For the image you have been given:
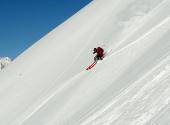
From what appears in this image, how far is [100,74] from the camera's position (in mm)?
17078

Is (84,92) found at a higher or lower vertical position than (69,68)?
lower

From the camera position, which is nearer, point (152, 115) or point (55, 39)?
point (152, 115)

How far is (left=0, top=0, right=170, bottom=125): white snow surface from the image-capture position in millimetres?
9653

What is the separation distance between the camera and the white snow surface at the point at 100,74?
965 centimetres

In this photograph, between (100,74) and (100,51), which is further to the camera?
(100,51)

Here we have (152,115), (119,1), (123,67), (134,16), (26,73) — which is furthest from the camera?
(119,1)

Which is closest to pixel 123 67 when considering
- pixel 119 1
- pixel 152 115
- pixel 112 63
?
pixel 112 63

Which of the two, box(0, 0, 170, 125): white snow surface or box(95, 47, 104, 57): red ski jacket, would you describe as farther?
box(95, 47, 104, 57): red ski jacket

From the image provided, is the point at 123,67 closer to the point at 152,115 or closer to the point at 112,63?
the point at 112,63

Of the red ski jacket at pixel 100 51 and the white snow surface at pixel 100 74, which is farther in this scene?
the red ski jacket at pixel 100 51

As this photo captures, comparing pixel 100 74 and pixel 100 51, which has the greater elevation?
pixel 100 51

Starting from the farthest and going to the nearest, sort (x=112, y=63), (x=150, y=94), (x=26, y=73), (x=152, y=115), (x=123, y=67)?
(x=26, y=73)
(x=112, y=63)
(x=123, y=67)
(x=150, y=94)
(x=152, y=115)

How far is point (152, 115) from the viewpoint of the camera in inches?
302

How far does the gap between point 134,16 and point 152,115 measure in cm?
1734
